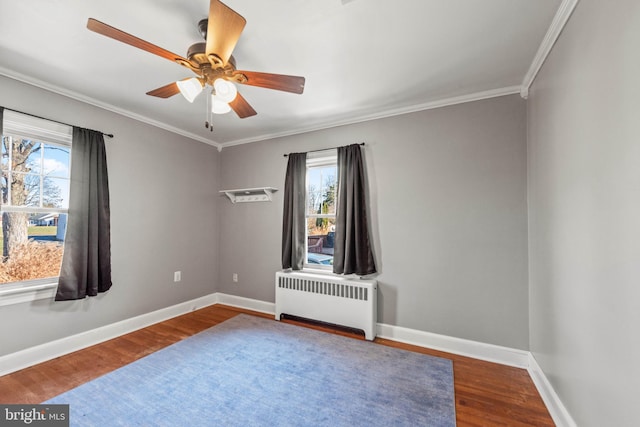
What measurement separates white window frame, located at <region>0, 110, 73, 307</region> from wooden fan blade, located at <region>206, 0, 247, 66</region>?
199cm

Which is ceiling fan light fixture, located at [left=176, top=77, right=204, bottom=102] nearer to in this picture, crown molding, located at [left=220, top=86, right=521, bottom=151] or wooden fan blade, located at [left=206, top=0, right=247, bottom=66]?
wooden fan blade, located at [left=206, top=0, right=247, bottom=66]

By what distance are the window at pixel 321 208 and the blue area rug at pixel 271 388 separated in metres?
1.05

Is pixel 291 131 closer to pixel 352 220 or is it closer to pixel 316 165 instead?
pixel 316 165

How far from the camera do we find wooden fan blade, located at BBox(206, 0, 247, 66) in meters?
1.20

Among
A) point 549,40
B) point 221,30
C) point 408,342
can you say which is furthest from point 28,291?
point 549,40

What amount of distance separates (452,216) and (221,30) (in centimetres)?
239

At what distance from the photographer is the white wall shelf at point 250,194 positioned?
359cm

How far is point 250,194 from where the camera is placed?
12.4ft

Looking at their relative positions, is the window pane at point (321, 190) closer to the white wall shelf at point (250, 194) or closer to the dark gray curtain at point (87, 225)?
the white wall shelf at point (250, 194)

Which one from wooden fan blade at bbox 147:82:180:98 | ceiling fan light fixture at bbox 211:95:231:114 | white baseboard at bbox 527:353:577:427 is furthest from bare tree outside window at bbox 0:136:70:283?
white baseboard at bbox 527:353:577:427

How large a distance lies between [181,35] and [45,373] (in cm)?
282

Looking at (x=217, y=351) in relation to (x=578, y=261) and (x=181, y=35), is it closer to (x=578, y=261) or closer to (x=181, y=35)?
(x=181, y=35)

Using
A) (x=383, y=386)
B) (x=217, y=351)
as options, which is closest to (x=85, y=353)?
(x=217, y=351)

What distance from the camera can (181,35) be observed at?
1737 mm
